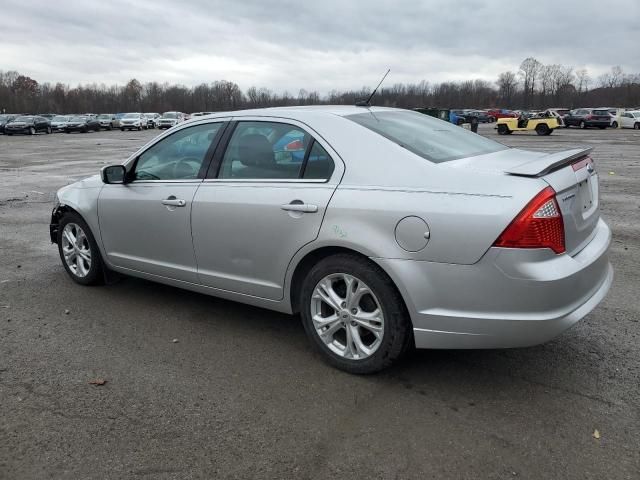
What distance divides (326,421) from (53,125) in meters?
53.9

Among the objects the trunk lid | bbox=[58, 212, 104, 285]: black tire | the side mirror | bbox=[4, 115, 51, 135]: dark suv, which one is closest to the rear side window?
the trunk lid

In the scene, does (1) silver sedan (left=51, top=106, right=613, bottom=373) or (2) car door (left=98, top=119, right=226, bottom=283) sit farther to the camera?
(2) car door (left=98, top=119, right=226, bottom=283)

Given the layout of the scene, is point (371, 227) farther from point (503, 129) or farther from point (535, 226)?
point (503, 129)

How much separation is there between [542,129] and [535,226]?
37777mm

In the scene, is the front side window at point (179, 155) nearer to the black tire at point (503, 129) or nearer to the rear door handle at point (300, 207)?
the rear door handle at point (300, 207)

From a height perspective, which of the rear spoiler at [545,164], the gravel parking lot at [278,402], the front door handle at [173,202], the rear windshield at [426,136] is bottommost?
the gravel parking lot at [278,402]

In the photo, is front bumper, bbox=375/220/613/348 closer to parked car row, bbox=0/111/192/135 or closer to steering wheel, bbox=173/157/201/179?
steering wheel, bbox=173/157/201/179

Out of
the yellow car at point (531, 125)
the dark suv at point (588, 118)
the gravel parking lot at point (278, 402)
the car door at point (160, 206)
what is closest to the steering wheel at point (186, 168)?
the car door at point (160, 206)

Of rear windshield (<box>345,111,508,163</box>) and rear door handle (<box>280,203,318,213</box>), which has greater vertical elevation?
rear windshield (<box>345,111,508,163</box>)

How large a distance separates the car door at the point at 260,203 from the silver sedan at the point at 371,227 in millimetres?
10

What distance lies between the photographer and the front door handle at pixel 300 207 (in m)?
3.46

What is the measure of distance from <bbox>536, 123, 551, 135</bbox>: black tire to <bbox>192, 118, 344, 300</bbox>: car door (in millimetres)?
36811

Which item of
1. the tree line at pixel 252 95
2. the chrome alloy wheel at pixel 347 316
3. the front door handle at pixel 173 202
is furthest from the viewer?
the tree line at pixel 252 95

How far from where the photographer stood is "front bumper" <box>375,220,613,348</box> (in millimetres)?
2881
